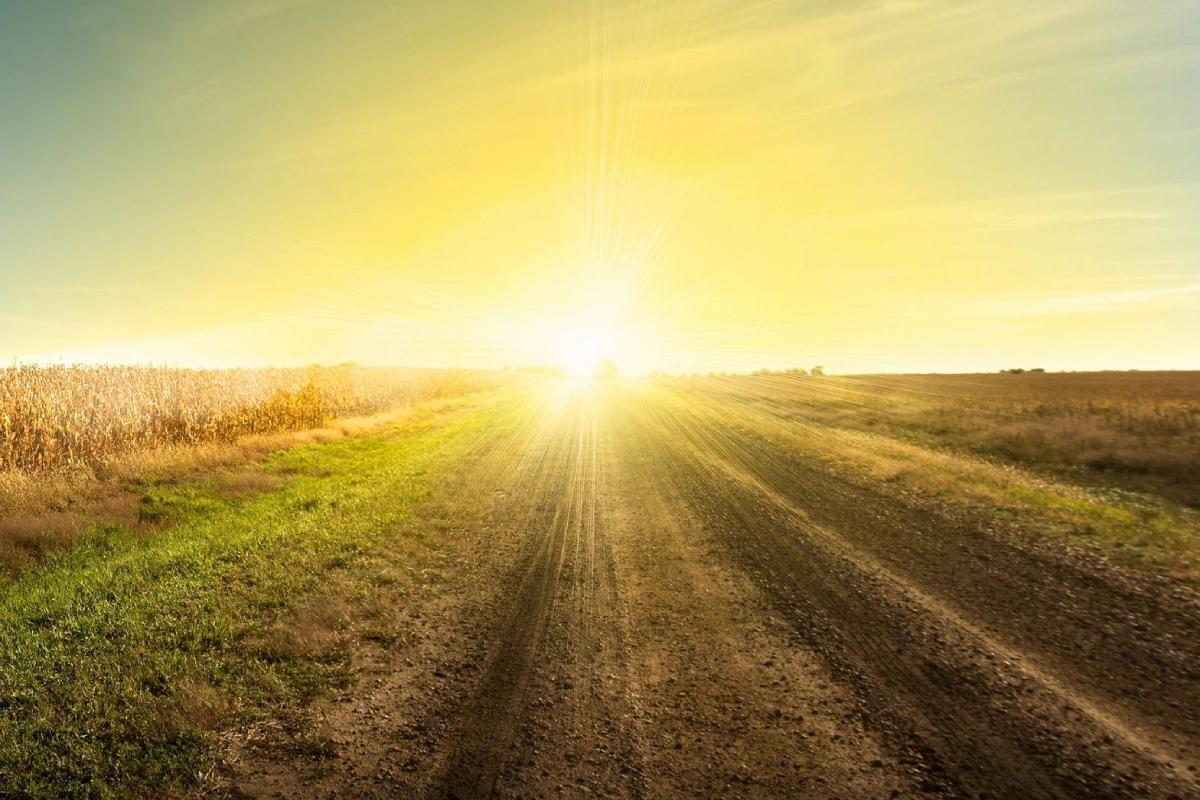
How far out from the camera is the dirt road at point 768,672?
358 cm

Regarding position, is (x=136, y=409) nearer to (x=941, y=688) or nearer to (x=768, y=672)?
(x=768, y=672)

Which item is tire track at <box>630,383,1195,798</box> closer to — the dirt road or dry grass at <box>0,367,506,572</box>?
the dirt road

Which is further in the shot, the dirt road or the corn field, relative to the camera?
the corn field

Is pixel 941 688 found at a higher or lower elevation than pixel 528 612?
higher

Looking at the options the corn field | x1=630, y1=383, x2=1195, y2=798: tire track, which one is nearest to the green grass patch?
the corn field

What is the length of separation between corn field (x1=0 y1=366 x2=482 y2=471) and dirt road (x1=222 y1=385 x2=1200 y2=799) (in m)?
10.3

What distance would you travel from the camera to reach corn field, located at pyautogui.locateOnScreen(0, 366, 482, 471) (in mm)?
12453

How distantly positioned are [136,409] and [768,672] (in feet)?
58.2

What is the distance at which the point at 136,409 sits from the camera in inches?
600

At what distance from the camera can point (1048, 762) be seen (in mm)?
3611

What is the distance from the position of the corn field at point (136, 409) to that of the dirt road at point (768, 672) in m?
10.3

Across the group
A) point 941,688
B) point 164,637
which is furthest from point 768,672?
point 164,637

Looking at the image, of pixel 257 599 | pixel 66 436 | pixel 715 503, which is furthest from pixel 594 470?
pixel 66 436

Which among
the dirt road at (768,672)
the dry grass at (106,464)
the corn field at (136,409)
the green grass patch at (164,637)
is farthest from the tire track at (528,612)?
the corn field at (136,409)
